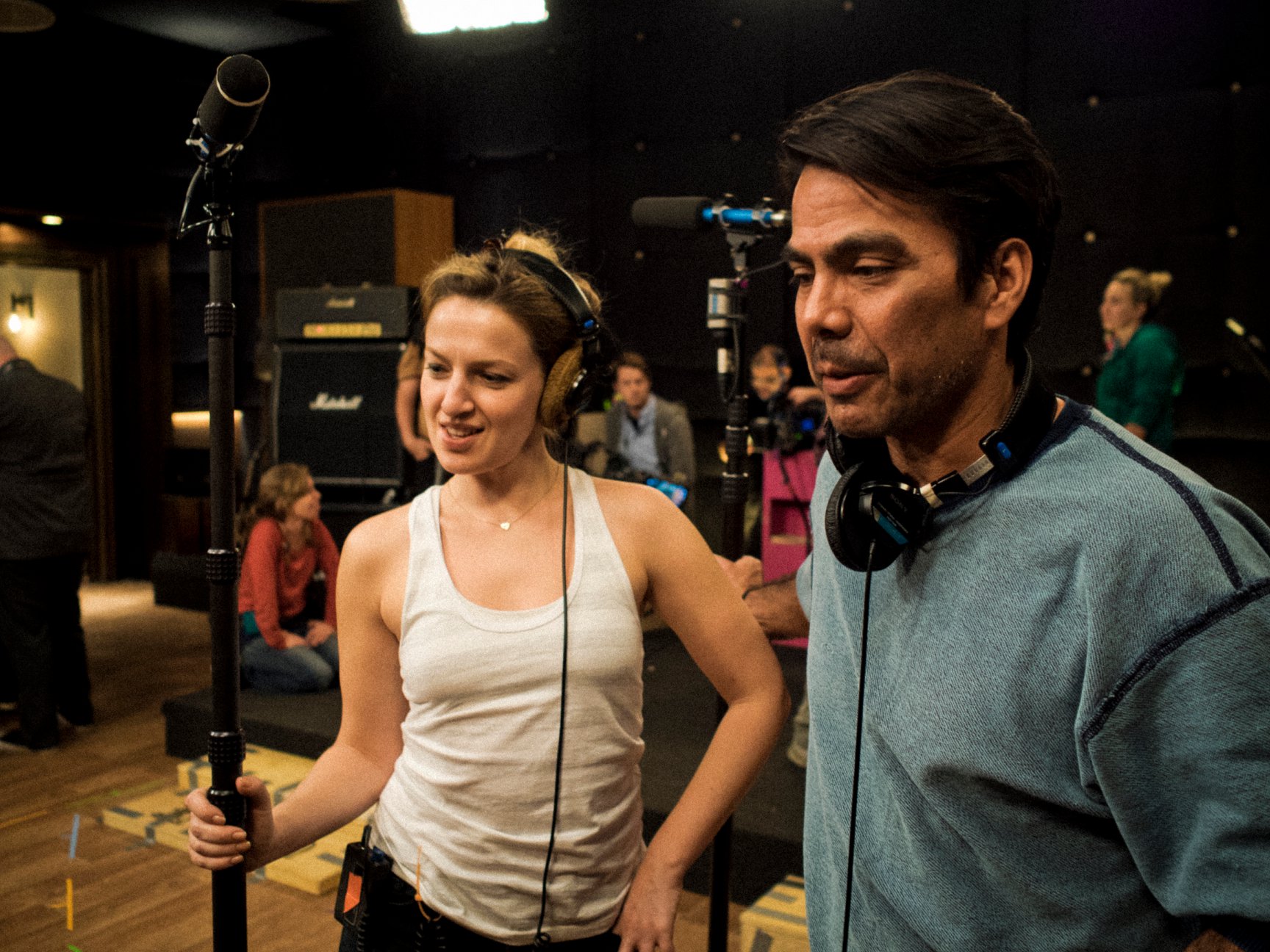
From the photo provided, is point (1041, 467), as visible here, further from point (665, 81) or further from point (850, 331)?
point (665, 81)

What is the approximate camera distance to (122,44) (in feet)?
22.5

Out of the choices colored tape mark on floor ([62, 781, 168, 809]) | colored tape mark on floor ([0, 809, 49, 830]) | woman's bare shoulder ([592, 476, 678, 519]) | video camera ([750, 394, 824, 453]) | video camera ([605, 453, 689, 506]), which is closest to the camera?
woman's bare shoulder ([592, 476, 678, 519])

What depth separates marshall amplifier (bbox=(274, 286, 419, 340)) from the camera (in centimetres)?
589

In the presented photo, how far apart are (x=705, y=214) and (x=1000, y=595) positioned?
108cm

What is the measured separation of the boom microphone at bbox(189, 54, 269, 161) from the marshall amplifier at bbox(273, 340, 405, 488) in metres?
4.82

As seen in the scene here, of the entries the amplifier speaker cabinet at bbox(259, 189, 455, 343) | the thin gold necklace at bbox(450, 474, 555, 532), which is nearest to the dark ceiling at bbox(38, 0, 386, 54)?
the amplifier speaker cabinet at bbox(259, 189, 455, 343)

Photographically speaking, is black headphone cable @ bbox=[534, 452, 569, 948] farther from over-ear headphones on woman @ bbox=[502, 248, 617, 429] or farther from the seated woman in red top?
the seated woman in red top

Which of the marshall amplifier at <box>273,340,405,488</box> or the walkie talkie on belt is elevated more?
the marshall amplifier at <box>273,340,405,488</box>

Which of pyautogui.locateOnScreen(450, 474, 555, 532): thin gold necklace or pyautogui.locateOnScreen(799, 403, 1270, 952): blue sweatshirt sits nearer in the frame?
pyautogui.locateOnScreen(799, 403, 1270, 952): blue sweatshirt

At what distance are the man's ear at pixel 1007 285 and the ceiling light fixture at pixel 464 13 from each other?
5.55 meters

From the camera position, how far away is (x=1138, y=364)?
410cm

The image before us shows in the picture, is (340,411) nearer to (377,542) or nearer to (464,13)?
(464,13)

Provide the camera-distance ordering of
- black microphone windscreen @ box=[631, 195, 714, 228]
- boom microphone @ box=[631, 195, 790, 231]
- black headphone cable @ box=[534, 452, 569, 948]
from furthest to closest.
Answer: black microphone windscreen @ box=[631, 195, 714, 228] < boom microphone @ box=[631, 195, 790, 231] < black headphone cable @ box=[534, 452, 569, 948]

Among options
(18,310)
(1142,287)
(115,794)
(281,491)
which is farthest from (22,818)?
(18,310)
